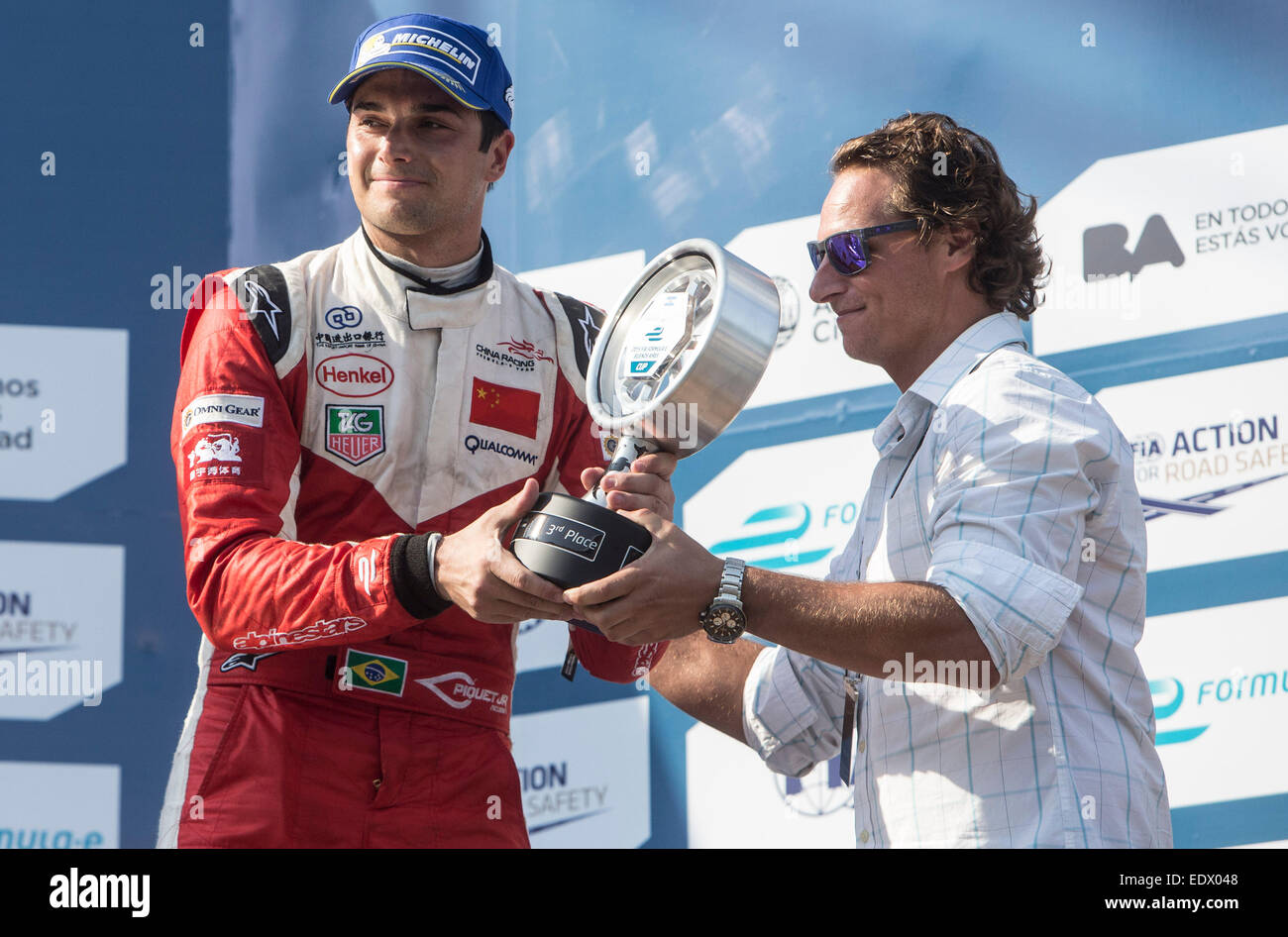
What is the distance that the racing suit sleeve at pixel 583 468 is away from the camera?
2510mm

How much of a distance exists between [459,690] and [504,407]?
503 mm

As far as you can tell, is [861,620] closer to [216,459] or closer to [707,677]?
[707,677]

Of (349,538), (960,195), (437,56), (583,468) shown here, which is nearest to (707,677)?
(583,468)

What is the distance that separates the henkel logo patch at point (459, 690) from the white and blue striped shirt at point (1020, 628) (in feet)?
2.22

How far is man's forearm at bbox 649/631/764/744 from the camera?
9.14 feet

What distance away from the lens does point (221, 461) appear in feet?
7.23

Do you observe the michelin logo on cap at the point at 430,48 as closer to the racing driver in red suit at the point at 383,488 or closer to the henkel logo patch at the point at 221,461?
the racing driver in red suit at the point at 383,488

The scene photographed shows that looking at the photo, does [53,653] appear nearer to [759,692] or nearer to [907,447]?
[759,692]

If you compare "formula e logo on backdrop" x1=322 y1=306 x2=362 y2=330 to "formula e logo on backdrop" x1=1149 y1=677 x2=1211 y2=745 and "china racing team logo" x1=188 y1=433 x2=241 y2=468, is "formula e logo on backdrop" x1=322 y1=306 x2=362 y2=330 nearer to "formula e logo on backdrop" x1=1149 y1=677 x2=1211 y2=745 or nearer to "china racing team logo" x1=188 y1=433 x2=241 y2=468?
"china racing team logo" x1=188 y1=433 x2=241 y2=468

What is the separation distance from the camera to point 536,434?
8.13ft

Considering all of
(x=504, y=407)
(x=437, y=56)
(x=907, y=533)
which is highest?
(x=437, y=56)

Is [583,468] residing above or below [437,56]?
below

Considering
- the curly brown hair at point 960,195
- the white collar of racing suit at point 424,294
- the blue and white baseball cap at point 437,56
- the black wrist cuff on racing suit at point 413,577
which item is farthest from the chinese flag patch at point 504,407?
the curly brown hair at point 960,195

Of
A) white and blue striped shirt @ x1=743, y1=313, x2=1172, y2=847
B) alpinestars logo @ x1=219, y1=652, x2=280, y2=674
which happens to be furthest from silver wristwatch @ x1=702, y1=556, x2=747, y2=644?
alpinestars logo @ x1=219, y1=652, x2=280, y2=674
